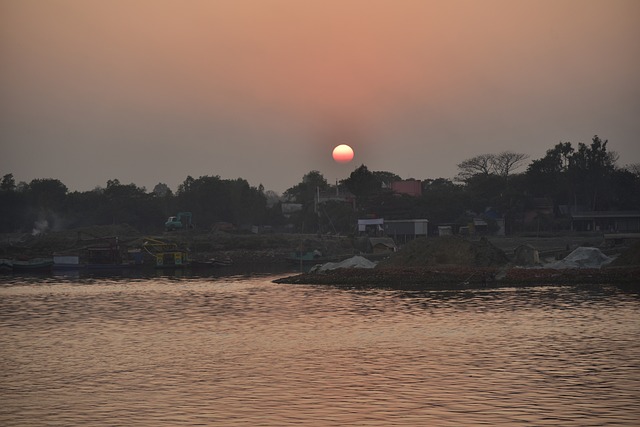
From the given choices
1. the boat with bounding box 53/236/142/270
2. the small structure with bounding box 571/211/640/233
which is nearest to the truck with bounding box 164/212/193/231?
the boat with bounding box 53/236/142/270

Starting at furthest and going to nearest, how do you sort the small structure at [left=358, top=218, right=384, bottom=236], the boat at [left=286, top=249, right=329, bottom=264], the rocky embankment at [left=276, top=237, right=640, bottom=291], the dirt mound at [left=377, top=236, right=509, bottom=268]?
the small structure at [left=358, top=218, right=384, bottom=236] < the boat at [left=286, top=249, right=329, bottom=264] < the dirt mound at [left=377, top=236, right=509, bottom=268] < the rocky embankment at [left=276, top=237, right=640, bottom=291]

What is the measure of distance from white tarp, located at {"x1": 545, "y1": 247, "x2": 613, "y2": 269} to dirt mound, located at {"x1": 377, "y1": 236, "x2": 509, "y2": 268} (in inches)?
231

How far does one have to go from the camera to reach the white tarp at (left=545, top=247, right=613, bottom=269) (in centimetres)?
8289

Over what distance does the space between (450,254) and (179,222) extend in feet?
309

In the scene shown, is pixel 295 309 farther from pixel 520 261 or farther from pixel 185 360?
pixel 520 261

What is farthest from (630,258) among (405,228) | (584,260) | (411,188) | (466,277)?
(411,188)

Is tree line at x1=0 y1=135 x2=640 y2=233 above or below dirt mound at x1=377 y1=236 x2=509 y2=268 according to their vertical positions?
above

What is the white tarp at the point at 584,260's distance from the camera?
82.9 m

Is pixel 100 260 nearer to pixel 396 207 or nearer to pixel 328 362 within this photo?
pixel 396 207

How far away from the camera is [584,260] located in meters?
83.9

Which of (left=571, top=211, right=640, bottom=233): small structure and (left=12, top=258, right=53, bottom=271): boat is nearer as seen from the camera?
(left=12, top=258, right=53, bottom=271): boat

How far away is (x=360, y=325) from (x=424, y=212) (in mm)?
111477

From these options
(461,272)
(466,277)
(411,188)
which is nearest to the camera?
(466,277)

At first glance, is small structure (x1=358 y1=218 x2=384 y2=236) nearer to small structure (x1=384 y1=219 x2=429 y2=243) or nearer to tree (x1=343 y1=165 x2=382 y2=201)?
small structure (x1=384 y1=219 x2=429 y2=243)
